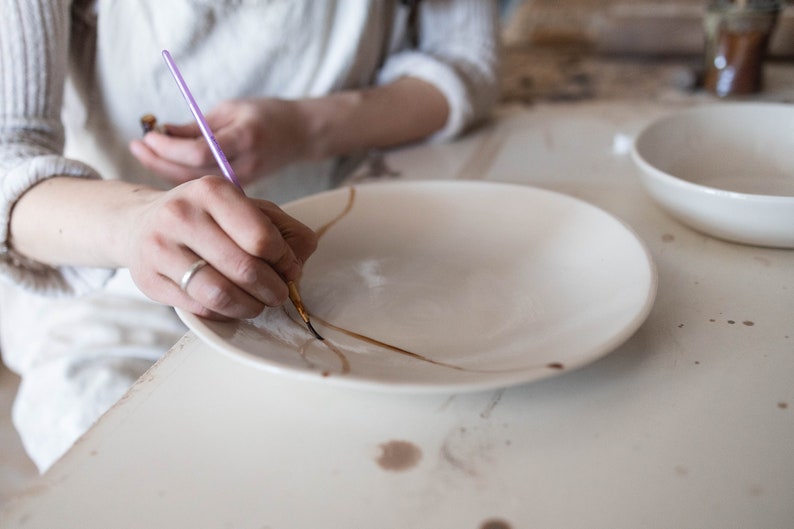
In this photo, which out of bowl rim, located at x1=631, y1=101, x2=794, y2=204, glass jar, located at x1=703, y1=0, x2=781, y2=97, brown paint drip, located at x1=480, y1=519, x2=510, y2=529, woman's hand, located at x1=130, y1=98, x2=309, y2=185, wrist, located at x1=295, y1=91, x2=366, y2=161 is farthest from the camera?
glass jar, located at x1=703, y1=0, x2=781, y2=97

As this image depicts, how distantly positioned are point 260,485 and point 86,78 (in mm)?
576

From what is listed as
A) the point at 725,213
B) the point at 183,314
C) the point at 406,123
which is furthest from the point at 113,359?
the point at 725,213

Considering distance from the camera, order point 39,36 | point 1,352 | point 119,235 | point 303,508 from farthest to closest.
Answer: point 1,352, point 39,36, point 119,235, point 303,508

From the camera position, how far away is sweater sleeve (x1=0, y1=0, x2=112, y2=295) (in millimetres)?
545

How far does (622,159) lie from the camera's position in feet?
2.36

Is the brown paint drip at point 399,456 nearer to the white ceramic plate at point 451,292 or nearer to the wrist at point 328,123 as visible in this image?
the white ceramic plate at point 451,292

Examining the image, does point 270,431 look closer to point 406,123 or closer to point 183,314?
point 183,314

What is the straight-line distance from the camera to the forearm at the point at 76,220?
476 millimetres

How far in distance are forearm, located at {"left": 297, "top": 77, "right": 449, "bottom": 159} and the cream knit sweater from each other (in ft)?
0.09

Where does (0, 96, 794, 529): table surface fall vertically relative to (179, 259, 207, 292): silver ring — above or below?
below

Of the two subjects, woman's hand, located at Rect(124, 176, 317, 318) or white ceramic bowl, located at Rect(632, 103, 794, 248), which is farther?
white ceramic bowl, located at Rect(632, 103, 794, 248)

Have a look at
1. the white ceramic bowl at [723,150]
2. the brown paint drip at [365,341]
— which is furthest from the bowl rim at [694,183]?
the brown paint drip at [365,341]

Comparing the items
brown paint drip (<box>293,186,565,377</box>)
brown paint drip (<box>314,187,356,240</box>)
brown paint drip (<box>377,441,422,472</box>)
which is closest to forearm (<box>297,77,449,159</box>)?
brown paint drip (<box>314,187,356,240</box>)

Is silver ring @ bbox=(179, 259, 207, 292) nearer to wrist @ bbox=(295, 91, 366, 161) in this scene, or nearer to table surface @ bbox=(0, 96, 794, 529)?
table surface @ bbox=(0, 96, 794, 529)
